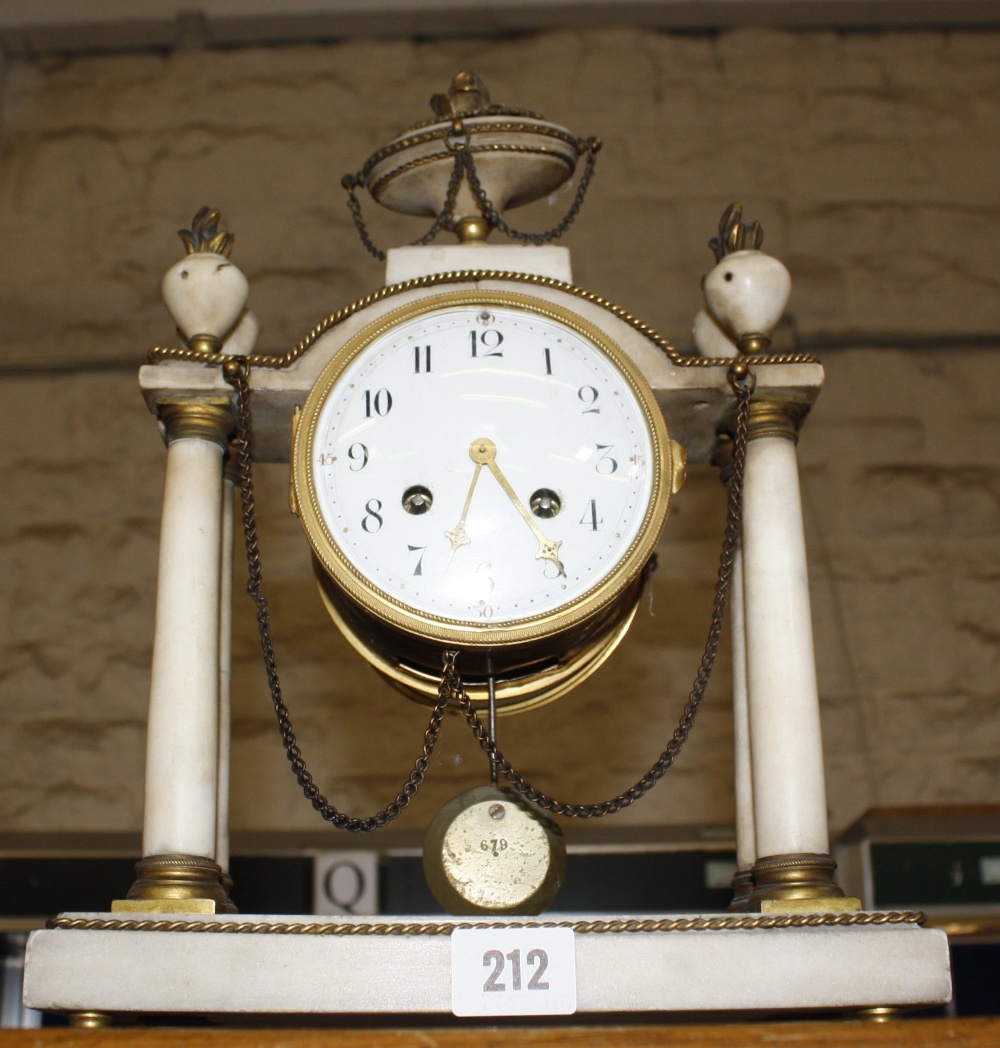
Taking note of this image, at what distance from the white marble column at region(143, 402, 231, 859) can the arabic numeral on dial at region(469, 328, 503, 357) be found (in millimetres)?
233

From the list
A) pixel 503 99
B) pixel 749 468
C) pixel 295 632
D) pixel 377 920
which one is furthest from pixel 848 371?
pixel 377 920

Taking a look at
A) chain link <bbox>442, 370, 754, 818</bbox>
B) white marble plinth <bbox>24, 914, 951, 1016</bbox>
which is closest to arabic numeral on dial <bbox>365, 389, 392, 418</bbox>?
chain link <bbox>442, 370, 754, 818</bbox>

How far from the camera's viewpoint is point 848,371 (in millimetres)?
2635

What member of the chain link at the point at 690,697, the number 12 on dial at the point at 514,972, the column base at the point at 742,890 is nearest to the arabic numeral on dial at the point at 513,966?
the number 12 on dial at the point at 514,972

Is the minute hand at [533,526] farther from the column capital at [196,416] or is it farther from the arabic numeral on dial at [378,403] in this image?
the column capital at [196,416]

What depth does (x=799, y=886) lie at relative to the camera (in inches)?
49.8

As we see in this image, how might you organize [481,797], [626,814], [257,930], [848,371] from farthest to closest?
[848,371] < [626,814] < [481,797] < [257,930]

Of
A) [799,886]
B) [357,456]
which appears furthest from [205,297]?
[799,886]

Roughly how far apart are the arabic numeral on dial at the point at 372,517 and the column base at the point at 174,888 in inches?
12.0

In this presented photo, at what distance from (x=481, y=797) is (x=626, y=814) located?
1.09 m

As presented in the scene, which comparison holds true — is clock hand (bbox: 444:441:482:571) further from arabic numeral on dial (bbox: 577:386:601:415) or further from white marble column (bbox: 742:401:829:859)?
white marble column (bbox: 742:401:829:859)

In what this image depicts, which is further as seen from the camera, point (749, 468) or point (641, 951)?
point (749, 468)

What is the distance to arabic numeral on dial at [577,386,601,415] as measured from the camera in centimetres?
138

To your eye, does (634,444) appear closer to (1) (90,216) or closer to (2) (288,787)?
(2) (288,787)
